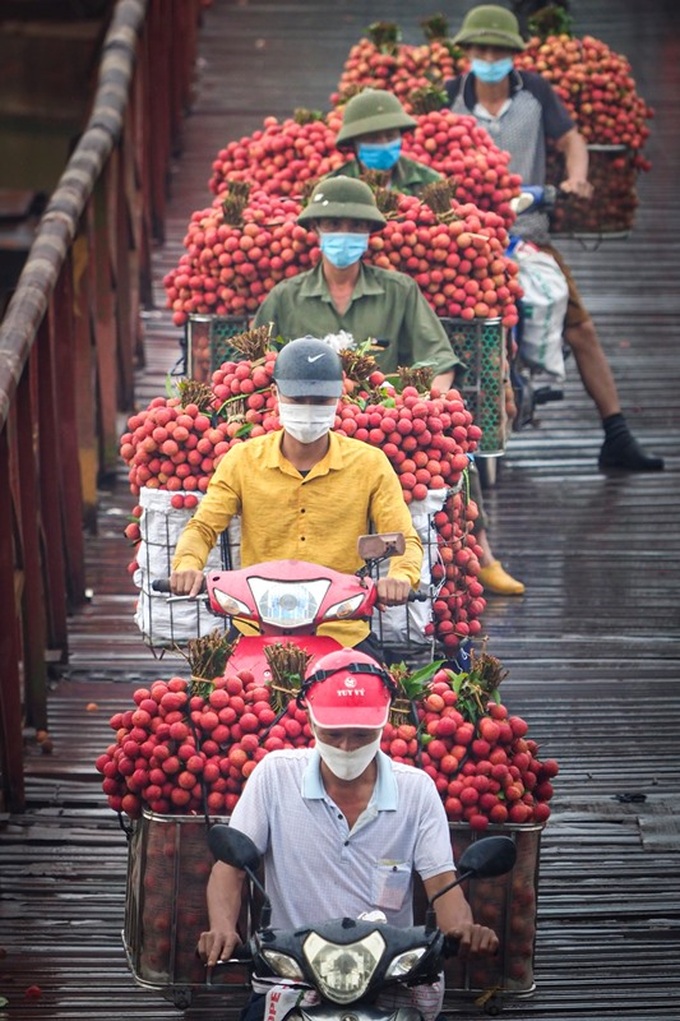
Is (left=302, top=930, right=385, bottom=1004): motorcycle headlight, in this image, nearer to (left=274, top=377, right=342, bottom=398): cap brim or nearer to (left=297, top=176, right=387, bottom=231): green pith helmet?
(left=274, top=377, right=342, bottom=398): cap brim

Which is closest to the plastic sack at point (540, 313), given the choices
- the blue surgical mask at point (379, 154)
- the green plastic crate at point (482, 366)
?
the blue surgical mask at point (379, 154)

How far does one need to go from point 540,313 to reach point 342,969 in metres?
5.60

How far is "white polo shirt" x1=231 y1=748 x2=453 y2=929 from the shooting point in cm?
579

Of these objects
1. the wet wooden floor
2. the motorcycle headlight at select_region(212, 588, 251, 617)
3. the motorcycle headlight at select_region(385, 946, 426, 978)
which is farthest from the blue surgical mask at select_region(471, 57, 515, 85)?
the motorcycle headlight at select_region(385, 946, 426, 978)

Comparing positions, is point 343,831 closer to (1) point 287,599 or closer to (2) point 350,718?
(2) point 350,718

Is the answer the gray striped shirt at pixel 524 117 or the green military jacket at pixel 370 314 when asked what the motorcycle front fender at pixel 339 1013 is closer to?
the green military jacket at pixel 370 314

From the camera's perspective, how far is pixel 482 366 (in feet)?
31.0

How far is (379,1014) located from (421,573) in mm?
2197

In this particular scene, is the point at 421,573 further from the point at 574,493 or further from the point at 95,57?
the point at 95,57

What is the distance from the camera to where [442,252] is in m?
9.33

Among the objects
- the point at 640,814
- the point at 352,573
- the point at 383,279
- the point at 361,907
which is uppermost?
the point at 383,279

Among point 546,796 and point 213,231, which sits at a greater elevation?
point 213,231

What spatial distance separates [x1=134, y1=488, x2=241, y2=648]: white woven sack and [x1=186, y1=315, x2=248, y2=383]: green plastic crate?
175 cm

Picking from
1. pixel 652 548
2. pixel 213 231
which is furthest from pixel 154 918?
pixel 652 548
